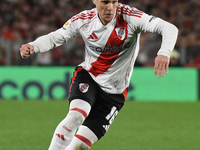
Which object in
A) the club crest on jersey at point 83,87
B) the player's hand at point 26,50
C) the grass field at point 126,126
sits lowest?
the grass field at point 126,126

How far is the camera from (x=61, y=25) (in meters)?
14.6

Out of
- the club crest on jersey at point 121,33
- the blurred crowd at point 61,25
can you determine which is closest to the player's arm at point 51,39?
the club crest on jersey at point 121,33

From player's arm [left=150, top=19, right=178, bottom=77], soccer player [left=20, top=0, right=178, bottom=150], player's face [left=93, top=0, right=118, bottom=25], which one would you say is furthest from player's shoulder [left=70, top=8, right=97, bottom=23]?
player's arm [left=150, top=19, right=178, bottom=77]

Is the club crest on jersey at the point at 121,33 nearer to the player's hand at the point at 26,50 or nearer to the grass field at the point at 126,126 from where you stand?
the player's hand at the point at 26,50

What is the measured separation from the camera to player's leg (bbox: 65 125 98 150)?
4.08m

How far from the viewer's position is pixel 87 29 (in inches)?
173

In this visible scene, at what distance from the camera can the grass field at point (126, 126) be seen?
244 inches

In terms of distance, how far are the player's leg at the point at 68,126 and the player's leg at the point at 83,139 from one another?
0.23 feet

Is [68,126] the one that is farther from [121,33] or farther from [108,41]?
[121,33]

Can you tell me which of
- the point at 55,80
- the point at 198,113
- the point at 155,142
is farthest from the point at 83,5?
the point at 155,142

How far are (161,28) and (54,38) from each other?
1.15 m

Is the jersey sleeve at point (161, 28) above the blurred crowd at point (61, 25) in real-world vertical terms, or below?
above

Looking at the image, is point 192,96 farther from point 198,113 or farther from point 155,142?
point 155,142

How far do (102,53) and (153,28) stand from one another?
2.33 ft
